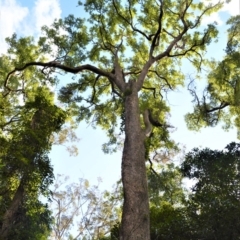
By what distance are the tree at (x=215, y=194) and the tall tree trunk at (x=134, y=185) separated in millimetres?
2457

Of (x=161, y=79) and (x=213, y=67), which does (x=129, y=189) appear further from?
(x=213, y=67)

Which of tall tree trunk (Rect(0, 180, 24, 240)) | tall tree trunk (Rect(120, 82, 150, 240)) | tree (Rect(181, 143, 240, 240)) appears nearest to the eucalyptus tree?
tall tree trunk (Rect(0, 180, 24, 240))

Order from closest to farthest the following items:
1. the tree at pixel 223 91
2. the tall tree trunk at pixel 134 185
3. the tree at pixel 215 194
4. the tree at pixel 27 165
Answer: the tall tree trunk at pixel 134 185 → the tree at pixel 215 194 → the tree at pixel 27 165 → the tree at pixel 223 91

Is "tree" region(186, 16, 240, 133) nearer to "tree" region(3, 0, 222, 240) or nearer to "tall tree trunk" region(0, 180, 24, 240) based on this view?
"tree" region(3, 0, 222, 240)

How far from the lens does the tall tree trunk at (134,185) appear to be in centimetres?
683

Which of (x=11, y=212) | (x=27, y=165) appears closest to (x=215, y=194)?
(x=27, y=165)

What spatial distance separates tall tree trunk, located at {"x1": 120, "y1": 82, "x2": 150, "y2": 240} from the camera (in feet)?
22.4

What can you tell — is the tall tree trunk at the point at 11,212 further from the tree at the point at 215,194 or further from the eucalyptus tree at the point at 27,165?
the tree at the point at 215,194

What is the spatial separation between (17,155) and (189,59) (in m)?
11.3

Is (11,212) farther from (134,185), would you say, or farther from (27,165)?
(134,185)

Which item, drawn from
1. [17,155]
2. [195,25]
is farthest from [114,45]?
[17,155]

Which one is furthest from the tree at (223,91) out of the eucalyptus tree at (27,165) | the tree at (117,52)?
the eucalyptus tree at (27,165)

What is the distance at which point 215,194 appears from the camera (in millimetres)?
9391

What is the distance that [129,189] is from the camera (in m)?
7.76
